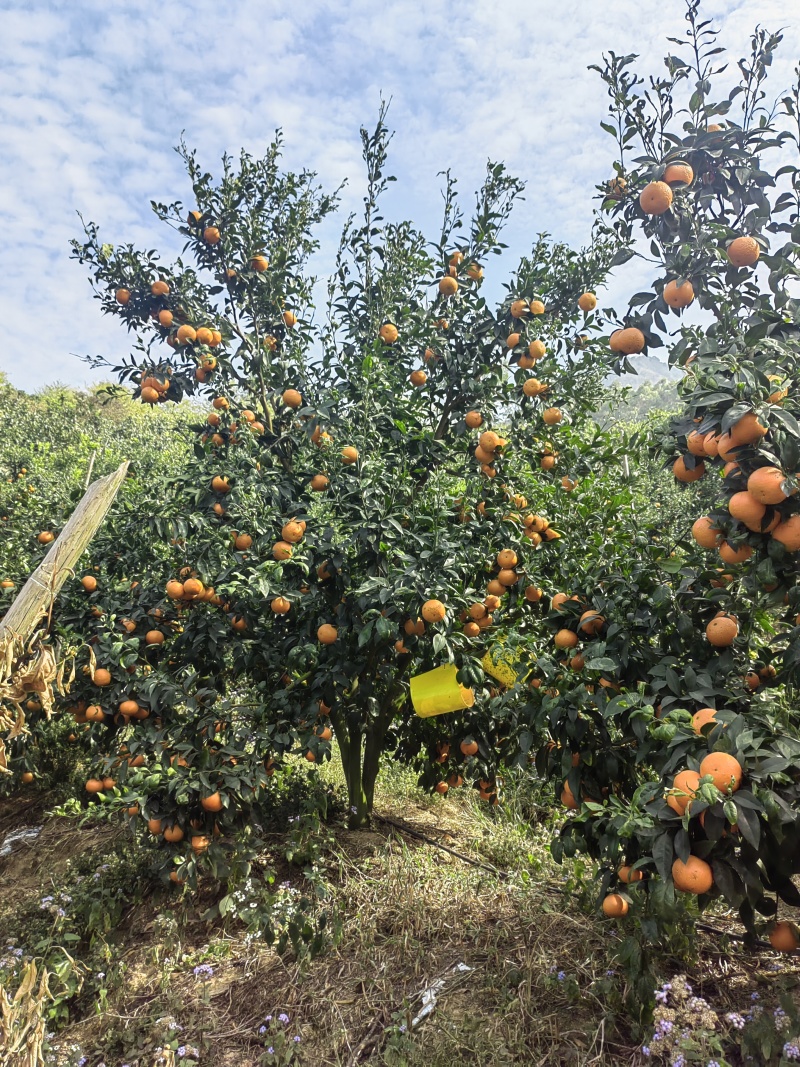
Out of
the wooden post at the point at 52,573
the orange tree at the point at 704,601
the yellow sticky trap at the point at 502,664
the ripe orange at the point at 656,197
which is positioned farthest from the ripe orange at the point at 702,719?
the wooden post at the point at 52,573

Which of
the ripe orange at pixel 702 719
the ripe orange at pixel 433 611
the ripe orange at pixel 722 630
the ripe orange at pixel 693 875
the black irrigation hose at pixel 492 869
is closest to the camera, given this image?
the ripe orange at pixel 693 875

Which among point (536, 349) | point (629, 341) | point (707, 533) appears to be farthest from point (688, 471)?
point (536, 349)

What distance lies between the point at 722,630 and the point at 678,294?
1.15m

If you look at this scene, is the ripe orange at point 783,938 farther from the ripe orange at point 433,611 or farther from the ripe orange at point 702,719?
the ripe orange at point 433,611

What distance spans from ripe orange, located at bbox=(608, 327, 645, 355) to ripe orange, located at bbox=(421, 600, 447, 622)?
1186mm

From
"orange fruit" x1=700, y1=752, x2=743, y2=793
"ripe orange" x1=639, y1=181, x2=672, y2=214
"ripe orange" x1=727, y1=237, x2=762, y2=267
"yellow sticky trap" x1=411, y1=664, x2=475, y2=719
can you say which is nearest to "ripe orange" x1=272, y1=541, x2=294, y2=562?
"yellow sticky trap" x1=411, y1=664, x2=475, y2=719

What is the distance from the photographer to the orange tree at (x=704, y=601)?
1.55 meters

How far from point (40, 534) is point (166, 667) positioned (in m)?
1.55

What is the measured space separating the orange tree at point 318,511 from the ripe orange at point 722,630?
71cm

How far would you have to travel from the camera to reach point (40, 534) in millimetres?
4129

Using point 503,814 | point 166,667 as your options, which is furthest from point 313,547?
point 503,814

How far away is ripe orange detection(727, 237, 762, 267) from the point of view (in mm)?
2115

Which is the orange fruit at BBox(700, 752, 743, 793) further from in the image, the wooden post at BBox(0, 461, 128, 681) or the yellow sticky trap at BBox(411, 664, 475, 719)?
the wooden post at BBox(0, 461, 128, 681)

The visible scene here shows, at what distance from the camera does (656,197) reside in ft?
7.06
